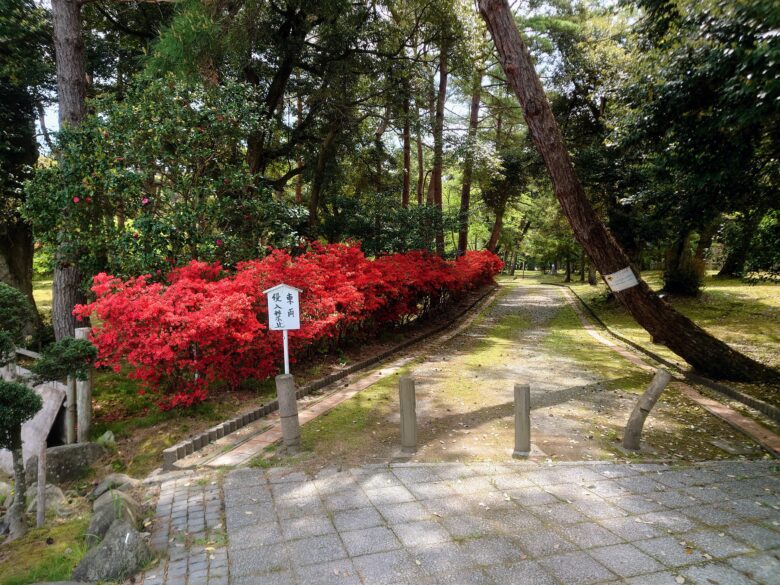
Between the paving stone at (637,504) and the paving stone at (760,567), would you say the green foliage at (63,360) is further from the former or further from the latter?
the paving stone at (760,567)

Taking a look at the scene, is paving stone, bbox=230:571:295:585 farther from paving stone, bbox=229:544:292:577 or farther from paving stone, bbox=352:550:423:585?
paving stone, bbox=352:550:423:585

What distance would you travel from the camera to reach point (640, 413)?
477 cm

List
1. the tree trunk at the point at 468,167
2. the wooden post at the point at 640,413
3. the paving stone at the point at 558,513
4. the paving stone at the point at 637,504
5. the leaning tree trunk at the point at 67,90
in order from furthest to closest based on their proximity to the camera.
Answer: the tree trunk at the point at 468,167, the leaning tree trunk at the point at 67,90, the wooden post at the point at 640,413, the paving stone at the point at 637,504, the paving stone at the point at 558,513

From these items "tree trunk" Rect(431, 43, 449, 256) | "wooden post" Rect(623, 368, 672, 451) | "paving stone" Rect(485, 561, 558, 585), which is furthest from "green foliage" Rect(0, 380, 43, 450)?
"tree trunk" Rect(431, 43, 449, 256)

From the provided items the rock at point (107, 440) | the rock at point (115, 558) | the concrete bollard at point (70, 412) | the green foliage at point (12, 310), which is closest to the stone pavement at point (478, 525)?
the rock at point (115, 558)

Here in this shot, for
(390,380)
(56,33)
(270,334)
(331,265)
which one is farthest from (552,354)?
(56,33)

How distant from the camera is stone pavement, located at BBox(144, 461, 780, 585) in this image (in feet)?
9.07

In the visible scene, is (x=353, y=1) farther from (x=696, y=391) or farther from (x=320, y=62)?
(x=696, y=391)

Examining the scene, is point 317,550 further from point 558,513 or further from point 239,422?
point 239,422

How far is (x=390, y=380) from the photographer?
7652mm

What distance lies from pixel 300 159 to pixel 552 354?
941 cm

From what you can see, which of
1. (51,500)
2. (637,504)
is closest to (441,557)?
(637,504)

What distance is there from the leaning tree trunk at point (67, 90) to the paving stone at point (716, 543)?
856cm

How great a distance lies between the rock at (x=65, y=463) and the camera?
434cm
